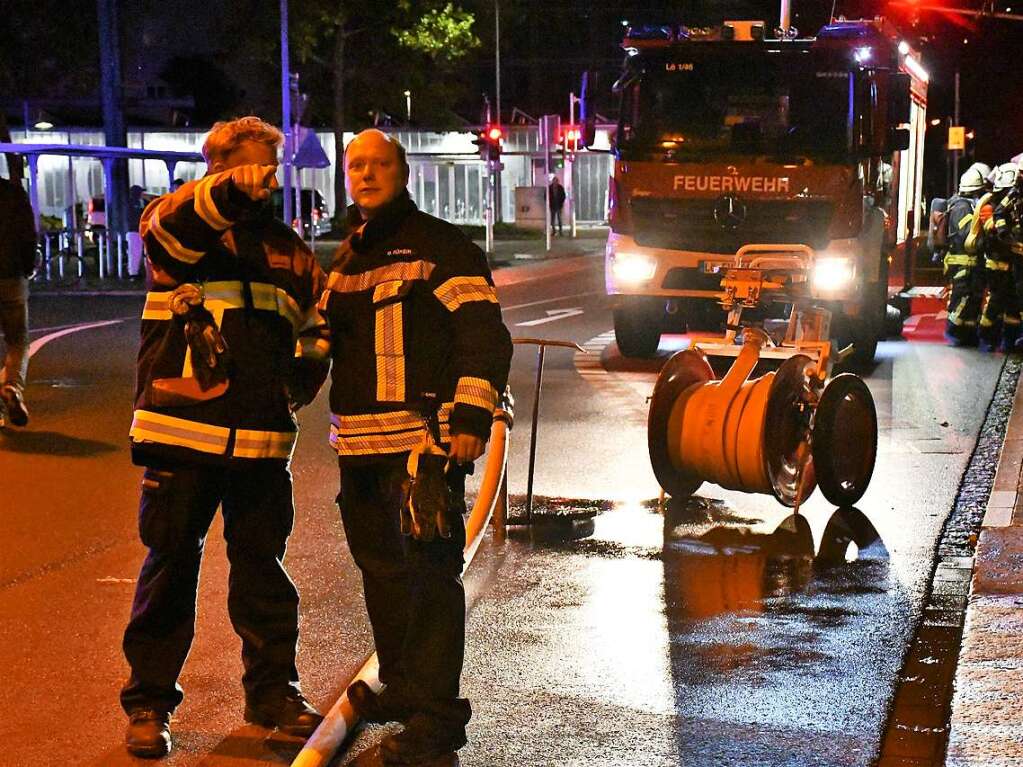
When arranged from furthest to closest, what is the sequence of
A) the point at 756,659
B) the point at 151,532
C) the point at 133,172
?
the point at 133,172, the point at 756,659, the point at 151,532

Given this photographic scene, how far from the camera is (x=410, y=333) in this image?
446 cm

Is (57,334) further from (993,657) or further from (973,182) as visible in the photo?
(993,657)

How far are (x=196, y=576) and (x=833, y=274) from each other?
996 cm

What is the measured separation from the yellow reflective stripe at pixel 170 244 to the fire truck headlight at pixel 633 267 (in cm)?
1004

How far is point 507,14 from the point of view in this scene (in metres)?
50.0

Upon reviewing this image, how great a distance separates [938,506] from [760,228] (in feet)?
18.9

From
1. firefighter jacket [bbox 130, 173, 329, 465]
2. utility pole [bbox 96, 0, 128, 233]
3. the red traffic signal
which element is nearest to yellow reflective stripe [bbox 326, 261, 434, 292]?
firefighter jacket [bbox 130, 173, 329, 465]

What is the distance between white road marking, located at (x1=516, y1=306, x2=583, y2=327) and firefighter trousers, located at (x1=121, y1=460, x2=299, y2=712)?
46.8ft

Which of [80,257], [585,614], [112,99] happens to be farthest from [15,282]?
[112,99]

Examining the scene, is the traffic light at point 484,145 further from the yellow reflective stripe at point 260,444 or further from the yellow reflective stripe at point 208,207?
the yellow reflective stripe at point 208,207

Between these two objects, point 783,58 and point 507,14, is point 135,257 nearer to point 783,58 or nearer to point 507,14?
point 783,58

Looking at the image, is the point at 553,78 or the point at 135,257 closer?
the point at 135,257

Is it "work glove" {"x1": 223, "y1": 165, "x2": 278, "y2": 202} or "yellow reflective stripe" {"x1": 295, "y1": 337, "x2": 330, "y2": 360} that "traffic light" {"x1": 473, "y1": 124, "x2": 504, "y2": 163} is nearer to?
"yellow reflective stripe" {"x1": 295, "y1": 337, "x2": 330, "y2": 360}

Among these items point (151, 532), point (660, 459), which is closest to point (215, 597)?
point (151, 532)
